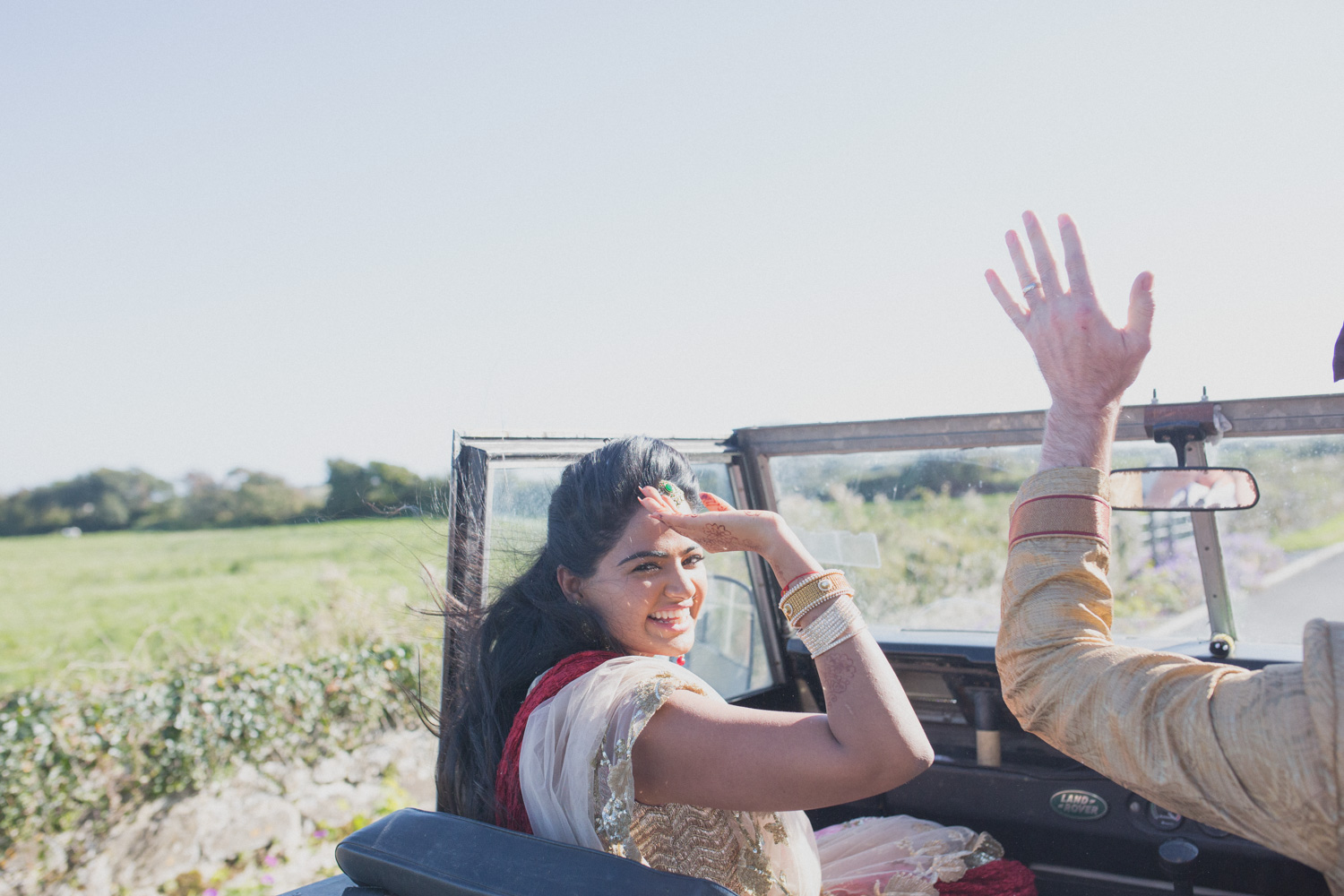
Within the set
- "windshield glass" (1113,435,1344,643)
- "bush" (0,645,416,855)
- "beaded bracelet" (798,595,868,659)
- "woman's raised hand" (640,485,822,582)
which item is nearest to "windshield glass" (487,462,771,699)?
"woman's raised hand" (640,485,822,582)

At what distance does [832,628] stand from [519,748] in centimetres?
75

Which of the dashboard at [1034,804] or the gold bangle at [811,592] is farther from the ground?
the gold bangle at [811,592]

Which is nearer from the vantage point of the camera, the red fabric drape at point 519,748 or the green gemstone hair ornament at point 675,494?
the red fabric drape at point 519,748

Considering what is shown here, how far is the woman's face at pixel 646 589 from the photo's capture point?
2.17 m

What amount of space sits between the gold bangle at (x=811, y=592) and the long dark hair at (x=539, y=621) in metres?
0.54

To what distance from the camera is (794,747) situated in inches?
65.1

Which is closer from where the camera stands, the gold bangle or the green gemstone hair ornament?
the gold bangle

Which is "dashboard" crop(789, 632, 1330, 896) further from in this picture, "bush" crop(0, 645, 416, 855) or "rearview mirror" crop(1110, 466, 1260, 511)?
"bush" crop(0, 645, 416, 855)

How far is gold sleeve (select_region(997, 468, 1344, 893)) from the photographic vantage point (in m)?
1.13

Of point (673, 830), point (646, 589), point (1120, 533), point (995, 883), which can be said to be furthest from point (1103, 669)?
point (1120, 533)

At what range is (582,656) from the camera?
6.59 feet

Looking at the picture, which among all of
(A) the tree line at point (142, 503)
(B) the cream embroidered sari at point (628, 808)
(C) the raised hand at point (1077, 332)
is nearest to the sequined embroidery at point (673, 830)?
(B) the cream embroidered sari at point (628, 808)

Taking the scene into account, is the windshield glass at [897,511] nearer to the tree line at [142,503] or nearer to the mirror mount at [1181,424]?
the mirror mount at [1181,424]

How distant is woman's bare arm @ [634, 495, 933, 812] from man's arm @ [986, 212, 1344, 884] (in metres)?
0.25
